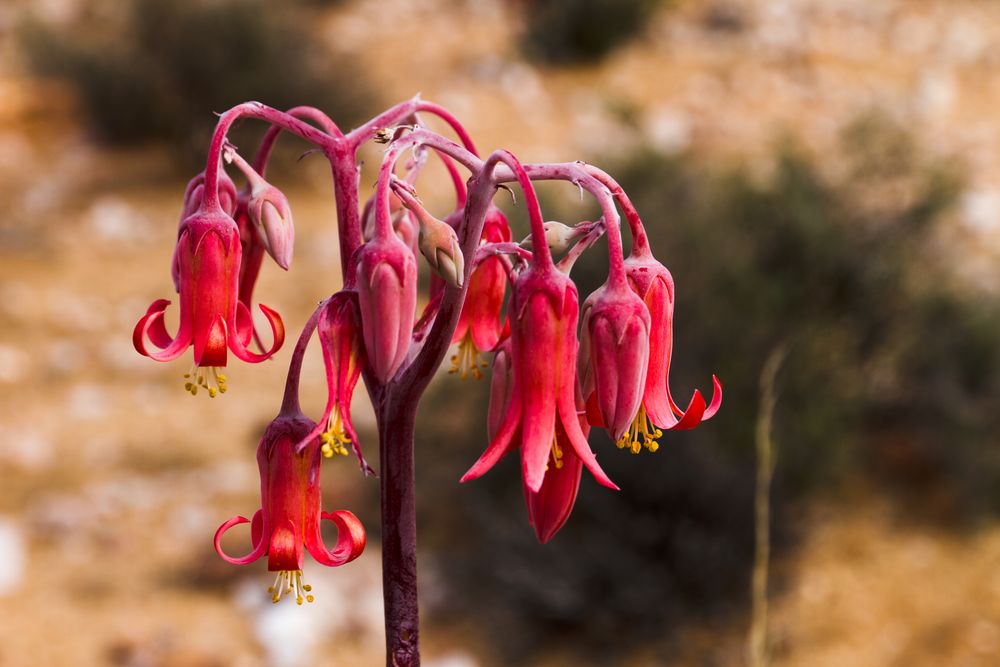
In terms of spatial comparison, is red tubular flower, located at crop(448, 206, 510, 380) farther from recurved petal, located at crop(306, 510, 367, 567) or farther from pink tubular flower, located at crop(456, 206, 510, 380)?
recurved petal, located at crop(306, 510, 367, 567)

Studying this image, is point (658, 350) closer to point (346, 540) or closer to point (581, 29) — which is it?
point (346, 540)

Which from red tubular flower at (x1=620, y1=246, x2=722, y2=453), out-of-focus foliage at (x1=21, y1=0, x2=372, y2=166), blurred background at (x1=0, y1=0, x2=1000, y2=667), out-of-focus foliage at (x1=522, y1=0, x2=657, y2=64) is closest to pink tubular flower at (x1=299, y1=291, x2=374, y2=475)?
red tubular flower at (x1=620, y1=246, x2=722, y2=453)

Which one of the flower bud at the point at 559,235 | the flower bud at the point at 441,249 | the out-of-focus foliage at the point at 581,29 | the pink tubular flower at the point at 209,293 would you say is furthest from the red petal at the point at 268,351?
the out-of-focus foliage at the point at 581,29

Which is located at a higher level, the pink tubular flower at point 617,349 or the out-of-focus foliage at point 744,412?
the out-of-focus foliage at point 744,412

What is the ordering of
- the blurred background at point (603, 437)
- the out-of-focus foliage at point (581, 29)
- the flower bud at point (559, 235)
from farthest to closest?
1. the out-of-focus foliage at point (581, 29)
2. the blurred background at point (603, 437)
3. the flower bud at point (559, 235)

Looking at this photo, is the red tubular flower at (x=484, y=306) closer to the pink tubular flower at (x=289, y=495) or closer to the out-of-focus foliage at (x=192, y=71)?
the pink tubular flower at (x=289, y=495)

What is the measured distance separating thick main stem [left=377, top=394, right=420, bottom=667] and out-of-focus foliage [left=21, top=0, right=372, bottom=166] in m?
8.36

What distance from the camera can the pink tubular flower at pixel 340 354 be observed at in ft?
4.41

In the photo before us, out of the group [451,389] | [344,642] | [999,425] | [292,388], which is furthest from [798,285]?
[292,388]

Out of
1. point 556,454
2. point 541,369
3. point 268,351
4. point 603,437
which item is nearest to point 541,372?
point 541,369

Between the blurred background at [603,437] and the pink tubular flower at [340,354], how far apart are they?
108cm

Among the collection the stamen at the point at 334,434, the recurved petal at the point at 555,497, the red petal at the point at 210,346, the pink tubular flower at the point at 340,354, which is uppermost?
the red petal at the point at 210,346

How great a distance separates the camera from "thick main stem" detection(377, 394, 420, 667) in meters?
1.47

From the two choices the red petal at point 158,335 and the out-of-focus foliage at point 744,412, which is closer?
the red petal at point 158,335
